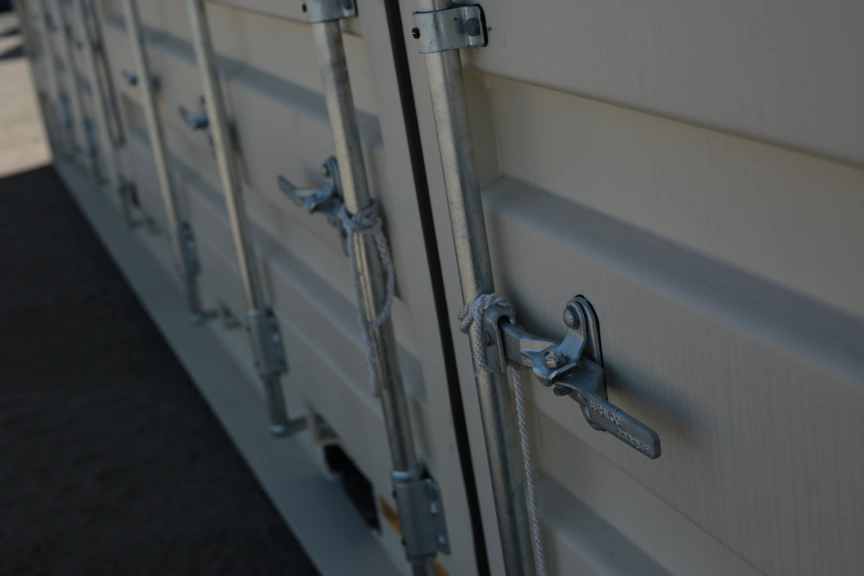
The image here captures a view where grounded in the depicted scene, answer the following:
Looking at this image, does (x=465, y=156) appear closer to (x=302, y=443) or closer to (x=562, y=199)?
(x=562, y=199)

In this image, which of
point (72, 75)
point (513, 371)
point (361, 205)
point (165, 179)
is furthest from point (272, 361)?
point (72, 75)

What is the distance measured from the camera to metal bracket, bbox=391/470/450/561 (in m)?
1.65

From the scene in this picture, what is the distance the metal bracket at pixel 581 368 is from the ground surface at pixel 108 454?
4.70 feet

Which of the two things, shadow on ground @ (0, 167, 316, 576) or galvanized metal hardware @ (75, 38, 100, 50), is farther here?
galvanized metal hardware @ (75, 38, 100, 50)

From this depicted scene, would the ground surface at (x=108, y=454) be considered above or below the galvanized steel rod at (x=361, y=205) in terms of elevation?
below

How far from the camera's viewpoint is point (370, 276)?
1546mm

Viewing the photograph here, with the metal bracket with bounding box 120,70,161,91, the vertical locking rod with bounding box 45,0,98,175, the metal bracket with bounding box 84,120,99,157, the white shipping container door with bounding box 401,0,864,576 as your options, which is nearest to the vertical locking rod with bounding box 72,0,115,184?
the vertical locking rod with bounding box 45,0,98,175

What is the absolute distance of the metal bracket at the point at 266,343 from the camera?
2.34 meters

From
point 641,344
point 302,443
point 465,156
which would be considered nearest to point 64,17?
point 302,443

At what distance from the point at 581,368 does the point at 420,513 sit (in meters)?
0.72

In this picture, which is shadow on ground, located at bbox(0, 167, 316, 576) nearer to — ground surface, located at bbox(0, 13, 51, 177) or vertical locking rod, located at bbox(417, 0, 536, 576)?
vertical locking rod, located at bbox(417, 0, 536, 576)

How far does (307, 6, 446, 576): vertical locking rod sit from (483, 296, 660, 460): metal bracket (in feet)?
1.48

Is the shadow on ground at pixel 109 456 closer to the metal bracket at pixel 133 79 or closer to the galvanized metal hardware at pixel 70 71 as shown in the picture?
the galvanized metal hardware at pixel 70 71

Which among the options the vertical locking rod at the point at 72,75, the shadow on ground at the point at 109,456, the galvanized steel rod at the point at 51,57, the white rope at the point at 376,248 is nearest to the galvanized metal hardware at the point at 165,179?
the shadow on ground at the point at 109,456
